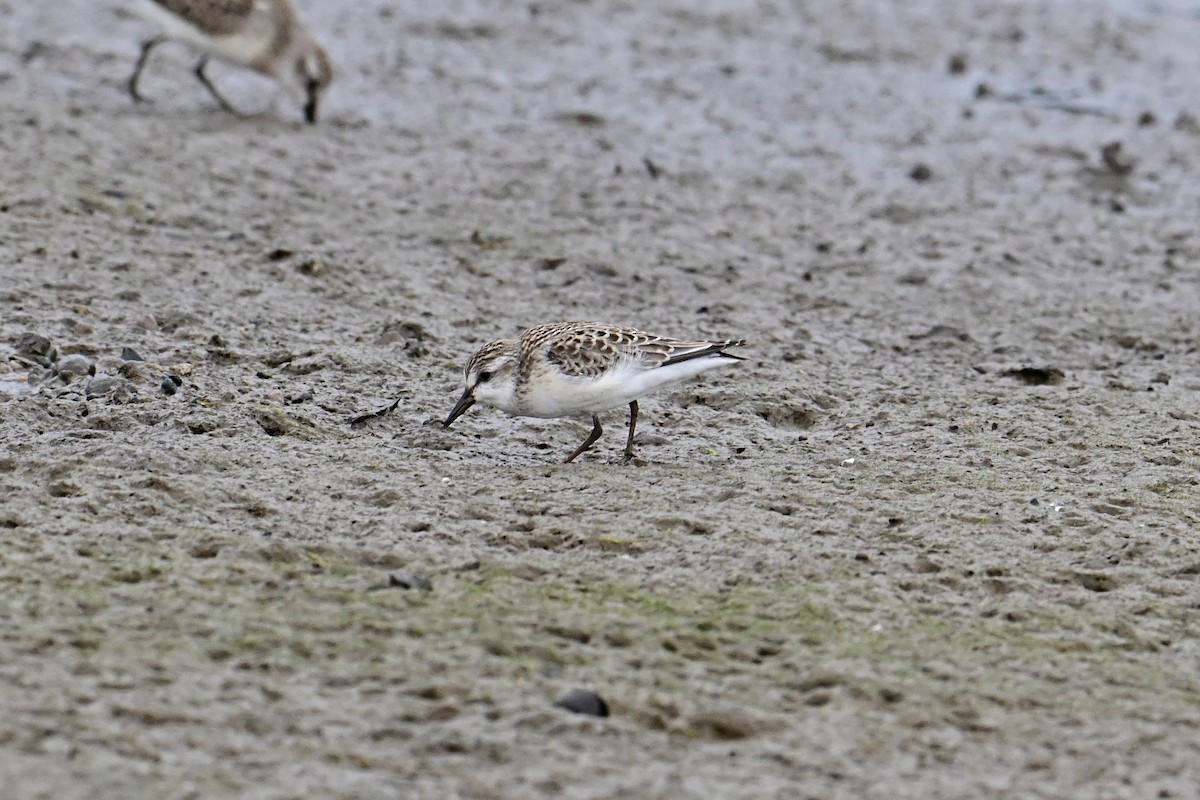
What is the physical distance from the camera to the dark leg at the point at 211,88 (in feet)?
40.4

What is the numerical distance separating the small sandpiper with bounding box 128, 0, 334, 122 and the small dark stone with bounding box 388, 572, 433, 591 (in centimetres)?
732

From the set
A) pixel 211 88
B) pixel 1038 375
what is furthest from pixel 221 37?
pixel 1038 375

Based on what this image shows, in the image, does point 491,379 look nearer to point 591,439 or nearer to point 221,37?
point 591,439

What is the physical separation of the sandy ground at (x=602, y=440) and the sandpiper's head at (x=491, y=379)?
0.24 meters

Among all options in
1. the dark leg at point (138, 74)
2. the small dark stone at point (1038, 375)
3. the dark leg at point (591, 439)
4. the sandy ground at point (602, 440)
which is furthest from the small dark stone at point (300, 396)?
the dark leg at point (138, 74)

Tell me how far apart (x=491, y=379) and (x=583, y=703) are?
8.00 feet

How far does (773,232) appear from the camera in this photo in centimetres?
1058

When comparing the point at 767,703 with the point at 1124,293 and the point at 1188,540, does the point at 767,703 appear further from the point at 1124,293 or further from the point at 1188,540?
the point at 1124,293

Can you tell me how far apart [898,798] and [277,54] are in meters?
9.43

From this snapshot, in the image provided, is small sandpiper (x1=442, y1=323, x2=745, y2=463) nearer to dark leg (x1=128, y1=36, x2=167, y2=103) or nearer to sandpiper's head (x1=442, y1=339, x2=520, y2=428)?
sandpiper's head (x1=442, y1=339, x2=520, y2=428)

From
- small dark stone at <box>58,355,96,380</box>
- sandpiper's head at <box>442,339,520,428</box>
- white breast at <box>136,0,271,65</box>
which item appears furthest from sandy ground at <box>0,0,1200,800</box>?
white breast at <box>136,0,271,65</box>

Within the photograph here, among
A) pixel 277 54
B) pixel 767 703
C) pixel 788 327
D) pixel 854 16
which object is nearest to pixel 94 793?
pixel 767 703

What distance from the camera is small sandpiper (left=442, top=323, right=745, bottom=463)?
6891 millimetres

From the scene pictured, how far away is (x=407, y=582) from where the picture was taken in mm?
5488
